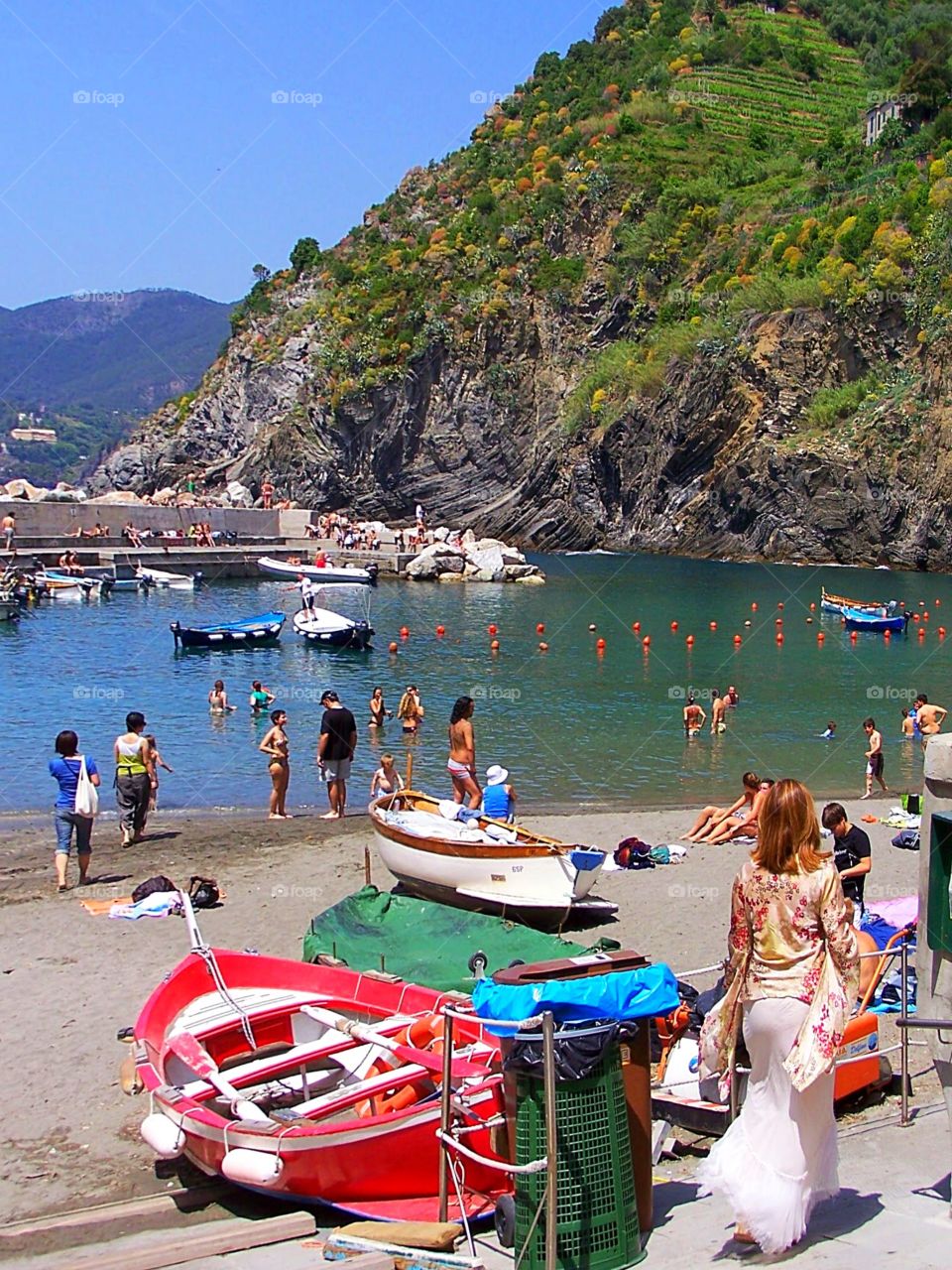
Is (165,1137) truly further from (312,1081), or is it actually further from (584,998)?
(584,998)

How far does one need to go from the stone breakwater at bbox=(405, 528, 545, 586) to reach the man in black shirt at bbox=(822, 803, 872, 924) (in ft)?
182

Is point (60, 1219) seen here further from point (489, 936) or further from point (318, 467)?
point (318, 467)

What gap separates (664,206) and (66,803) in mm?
95101

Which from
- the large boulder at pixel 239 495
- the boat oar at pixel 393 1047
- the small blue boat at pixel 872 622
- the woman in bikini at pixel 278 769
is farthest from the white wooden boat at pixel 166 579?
the boat oar at pixel 393 1047

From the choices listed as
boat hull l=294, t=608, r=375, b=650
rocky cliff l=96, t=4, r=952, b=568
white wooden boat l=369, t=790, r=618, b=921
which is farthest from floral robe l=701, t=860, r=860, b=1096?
rocky cliff l=96, t=4, r=952, b=568

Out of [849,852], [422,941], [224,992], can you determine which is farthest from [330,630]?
A: [224,992]

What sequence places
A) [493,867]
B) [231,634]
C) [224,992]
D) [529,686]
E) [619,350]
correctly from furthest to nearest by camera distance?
[619,350] < [231,634] < [529,686] < [493,867] < [224,992]

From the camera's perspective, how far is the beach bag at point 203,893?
13.3 metres

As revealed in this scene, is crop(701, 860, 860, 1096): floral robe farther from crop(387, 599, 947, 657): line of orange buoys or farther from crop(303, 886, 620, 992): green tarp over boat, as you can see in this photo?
crop(387, 599, 947, 657): line of orange buoys

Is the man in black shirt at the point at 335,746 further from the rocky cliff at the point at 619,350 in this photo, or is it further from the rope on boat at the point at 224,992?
the rocky cliff at the point at 619,350

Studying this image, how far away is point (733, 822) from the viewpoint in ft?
56.1

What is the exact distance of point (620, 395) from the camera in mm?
90188

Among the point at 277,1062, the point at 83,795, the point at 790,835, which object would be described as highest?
the point at 790,835

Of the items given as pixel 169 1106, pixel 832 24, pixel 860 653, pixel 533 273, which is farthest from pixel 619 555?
pixel 832 24
